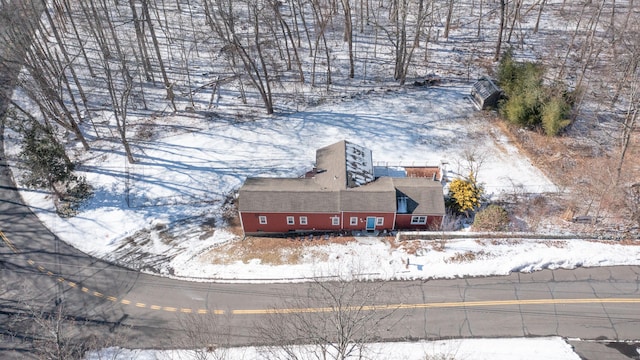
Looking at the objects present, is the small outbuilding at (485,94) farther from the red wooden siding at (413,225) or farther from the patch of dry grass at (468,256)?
the patch of dry grass at (468,256)

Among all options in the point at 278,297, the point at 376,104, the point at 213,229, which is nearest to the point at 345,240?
the point at 278,297

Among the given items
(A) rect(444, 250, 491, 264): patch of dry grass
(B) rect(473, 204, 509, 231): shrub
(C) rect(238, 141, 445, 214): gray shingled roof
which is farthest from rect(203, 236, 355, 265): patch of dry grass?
(B) rect(473, 204, 509, 231): shrub

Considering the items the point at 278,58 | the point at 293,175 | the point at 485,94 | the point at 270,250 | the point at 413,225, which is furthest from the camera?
the point at 278,58

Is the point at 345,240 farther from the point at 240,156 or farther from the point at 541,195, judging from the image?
the point at 541,195

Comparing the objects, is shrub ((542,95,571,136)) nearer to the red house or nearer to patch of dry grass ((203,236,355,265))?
the red house

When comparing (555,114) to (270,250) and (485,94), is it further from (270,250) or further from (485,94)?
(270,250)

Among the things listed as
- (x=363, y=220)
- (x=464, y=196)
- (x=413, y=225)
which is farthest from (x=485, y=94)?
(x=363, y=220)
